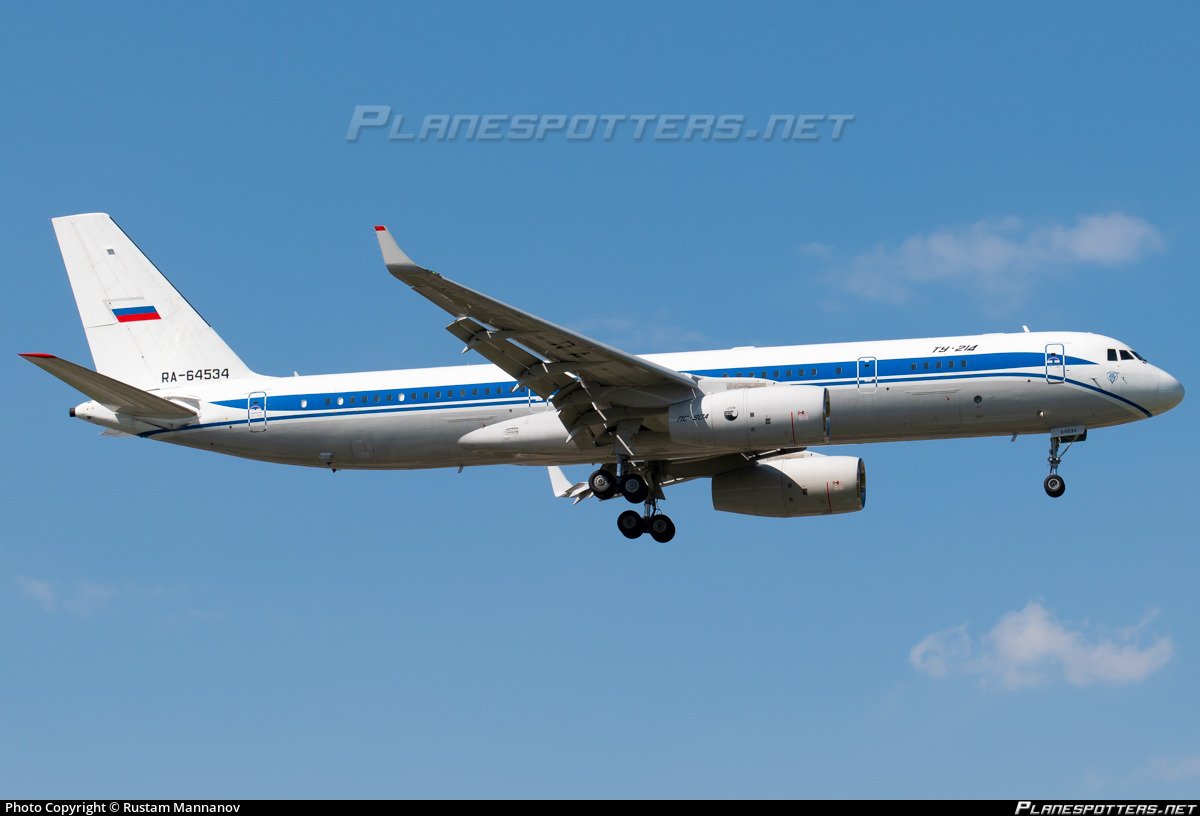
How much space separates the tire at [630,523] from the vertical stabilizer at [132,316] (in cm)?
1076

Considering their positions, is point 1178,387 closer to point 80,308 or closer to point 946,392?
point 946,392

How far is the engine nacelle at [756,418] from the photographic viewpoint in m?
35.6

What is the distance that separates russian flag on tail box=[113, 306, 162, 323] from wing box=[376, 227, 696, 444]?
12.3m

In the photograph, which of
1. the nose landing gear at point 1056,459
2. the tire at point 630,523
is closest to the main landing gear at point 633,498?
the tire at point 630,523

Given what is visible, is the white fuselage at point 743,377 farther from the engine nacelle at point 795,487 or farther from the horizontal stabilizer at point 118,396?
the engine nacelle at point 795,487

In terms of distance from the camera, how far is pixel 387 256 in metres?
31.4

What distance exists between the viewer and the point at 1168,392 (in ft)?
123

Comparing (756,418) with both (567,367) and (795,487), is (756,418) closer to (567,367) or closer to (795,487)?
(567,367)

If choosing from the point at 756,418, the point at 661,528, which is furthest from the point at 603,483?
the point at 756,418

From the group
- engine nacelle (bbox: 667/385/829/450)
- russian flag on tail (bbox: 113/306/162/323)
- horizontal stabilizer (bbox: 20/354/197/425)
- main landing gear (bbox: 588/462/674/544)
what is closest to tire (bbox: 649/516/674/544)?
main landing gear (bbox: 588/462/674/544)
